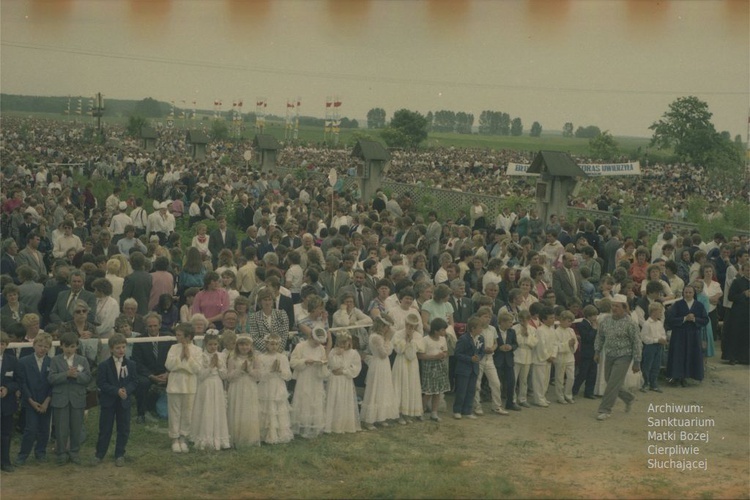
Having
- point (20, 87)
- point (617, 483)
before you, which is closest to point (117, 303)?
point (617, 483)

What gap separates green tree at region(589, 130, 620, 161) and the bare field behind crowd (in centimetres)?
6270

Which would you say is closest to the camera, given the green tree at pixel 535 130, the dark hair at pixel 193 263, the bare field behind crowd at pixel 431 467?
the bare field behind crowd at pixel 431 467

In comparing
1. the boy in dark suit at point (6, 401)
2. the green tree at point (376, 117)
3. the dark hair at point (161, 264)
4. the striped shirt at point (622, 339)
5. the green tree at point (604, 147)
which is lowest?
the boy in dark suit at point (6, 401)

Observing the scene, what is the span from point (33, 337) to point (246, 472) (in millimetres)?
2750

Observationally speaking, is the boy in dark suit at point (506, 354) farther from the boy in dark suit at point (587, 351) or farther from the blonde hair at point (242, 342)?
the blonde hair at point (242, 342)

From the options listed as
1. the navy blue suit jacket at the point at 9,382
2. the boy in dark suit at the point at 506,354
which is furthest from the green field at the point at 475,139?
the navy blue suit jacket at the point at 9,382

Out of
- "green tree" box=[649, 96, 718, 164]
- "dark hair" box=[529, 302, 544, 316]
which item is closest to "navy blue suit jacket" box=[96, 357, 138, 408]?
"dark hair" box=[529, 302, 544, 316]

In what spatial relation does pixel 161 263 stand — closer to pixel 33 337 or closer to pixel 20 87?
pixel 33 337

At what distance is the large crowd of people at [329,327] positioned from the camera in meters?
10.1

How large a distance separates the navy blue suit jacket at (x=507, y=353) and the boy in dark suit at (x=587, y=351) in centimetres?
127

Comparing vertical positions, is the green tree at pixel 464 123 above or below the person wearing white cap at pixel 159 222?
above

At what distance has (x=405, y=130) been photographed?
8050cm

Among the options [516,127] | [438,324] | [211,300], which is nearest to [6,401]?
[211,300]

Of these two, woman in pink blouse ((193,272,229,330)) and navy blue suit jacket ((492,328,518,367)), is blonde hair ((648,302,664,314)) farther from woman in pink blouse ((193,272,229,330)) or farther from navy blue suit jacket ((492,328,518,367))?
woman in pink blouse ((193,272,229,330))
